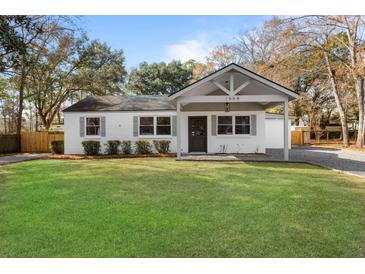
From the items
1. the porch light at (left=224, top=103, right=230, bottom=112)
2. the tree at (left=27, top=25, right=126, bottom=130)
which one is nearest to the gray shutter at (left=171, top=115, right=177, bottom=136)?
the porch light at (left=224, top=103, right=230, bottom=112)

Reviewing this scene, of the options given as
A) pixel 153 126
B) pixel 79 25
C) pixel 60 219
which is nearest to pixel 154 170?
pixel 60 219

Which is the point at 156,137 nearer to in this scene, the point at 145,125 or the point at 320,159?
the point at 145,125

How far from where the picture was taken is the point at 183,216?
492cm

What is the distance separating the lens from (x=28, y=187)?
24.2 feet

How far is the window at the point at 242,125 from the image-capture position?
612 inches

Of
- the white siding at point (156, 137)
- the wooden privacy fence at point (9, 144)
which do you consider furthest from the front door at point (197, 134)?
the wooden privacy fence at point (9, 144)

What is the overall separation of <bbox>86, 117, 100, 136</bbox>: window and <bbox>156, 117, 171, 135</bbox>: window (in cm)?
349

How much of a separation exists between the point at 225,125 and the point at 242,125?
91 cm

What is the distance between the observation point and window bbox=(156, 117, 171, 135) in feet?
52.9

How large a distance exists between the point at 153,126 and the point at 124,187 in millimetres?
9111

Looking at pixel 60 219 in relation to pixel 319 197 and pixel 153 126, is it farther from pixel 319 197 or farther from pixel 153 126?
pixel 153 126

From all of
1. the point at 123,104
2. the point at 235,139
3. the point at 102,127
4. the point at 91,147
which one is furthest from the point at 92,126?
the point at 235,139

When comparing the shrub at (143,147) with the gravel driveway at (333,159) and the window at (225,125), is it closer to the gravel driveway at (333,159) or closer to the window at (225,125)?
the window at (225,125)

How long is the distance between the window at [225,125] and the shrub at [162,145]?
2.94m
